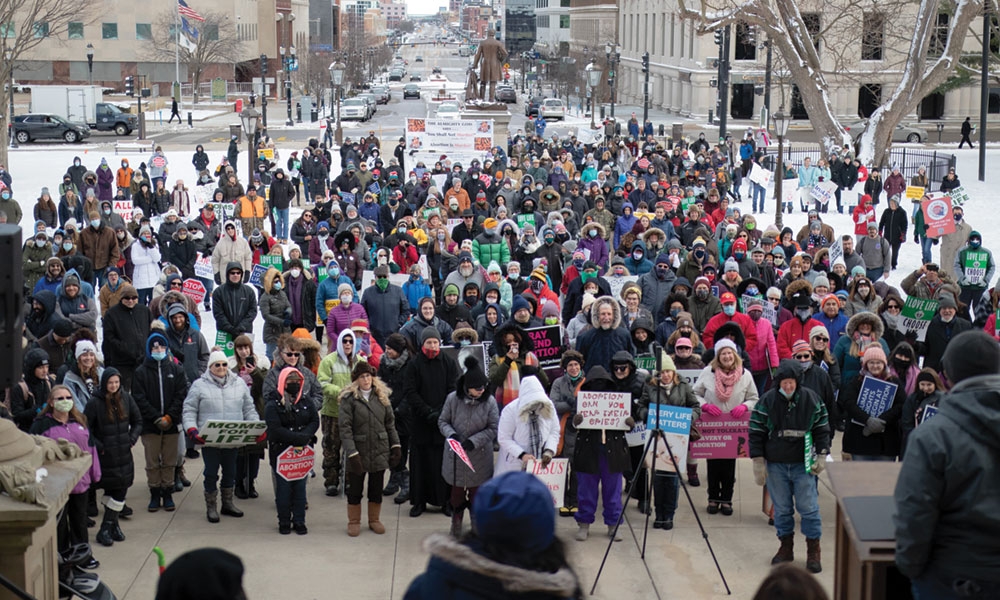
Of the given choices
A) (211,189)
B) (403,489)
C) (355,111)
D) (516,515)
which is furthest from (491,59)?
(516,515)

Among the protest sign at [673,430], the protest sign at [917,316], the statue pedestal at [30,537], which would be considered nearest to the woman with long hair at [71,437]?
the statue pedestal at [30,537]

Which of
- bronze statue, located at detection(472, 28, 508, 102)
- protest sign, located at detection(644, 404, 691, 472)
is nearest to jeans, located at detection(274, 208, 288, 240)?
protest sign, located at detection(644, 404, 691, 472)

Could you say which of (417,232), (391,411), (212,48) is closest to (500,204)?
(417,232)

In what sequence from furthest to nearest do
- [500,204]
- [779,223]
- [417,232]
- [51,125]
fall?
1. [51,125]
2. [779,223]
3. [500,204]
4. [417,232]

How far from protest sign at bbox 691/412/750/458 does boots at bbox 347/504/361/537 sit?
2.79 meters

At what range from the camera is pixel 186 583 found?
3693 millimetres

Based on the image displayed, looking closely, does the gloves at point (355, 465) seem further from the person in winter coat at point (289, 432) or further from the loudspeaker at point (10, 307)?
the loudspeaker at point (10, 307)

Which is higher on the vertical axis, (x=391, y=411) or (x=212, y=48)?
(x=212, y=48)

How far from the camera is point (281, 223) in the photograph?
26547 millimetres

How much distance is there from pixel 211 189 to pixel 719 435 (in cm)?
1692

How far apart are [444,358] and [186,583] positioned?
23.5 ft

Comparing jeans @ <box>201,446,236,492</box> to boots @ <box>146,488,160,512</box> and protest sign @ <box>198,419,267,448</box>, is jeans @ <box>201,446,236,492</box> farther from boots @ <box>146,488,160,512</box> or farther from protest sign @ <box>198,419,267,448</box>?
boots @ <box>146,488,160,512</box>

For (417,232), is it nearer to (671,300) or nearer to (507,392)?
(671,300)

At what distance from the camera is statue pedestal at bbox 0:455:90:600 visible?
19.0 ft
